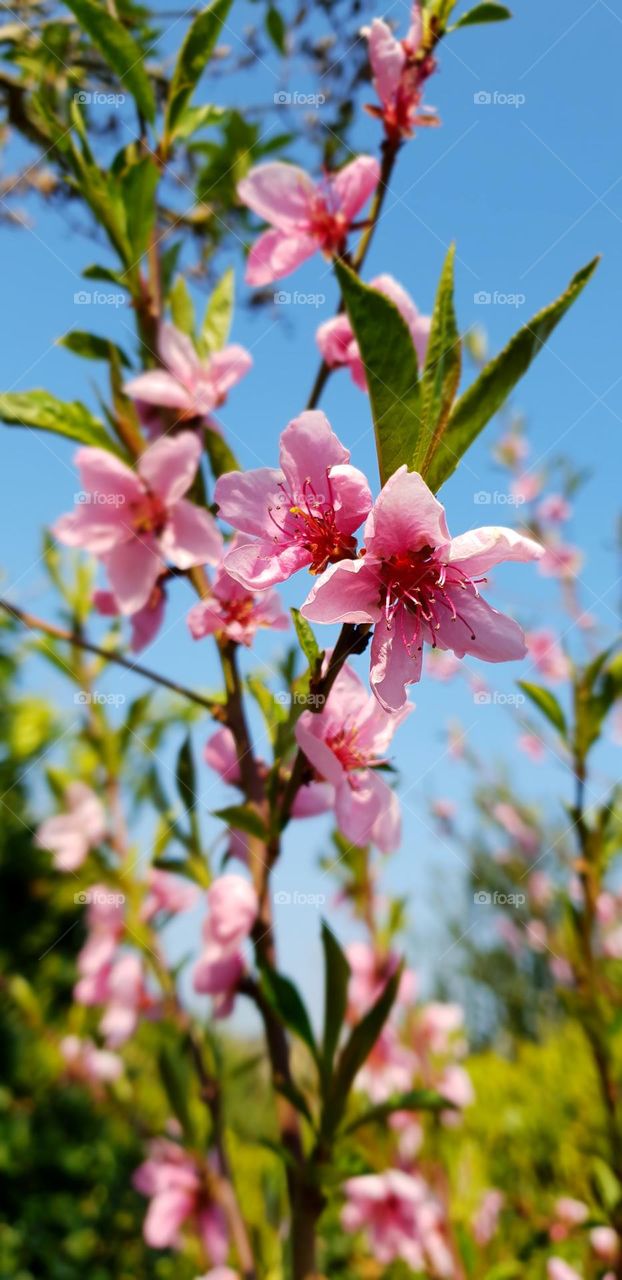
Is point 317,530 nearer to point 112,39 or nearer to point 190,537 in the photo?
point 190,537

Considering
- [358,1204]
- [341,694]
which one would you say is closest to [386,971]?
[358,1204]

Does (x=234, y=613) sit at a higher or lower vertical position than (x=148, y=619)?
higher

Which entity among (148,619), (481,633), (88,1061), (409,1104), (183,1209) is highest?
(481,633)

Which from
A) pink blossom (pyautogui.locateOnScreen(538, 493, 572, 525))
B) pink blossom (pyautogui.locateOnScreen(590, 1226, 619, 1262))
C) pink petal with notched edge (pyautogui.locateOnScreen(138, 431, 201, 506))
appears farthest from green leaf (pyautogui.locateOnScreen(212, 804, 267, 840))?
pink blossom (pyautogui.locateOnScreen(538, 493, 572, 525))

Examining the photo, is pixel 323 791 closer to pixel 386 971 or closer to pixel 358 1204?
pixel 386 971

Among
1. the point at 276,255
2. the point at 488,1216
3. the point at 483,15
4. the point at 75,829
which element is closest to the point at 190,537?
the point at 276,255
